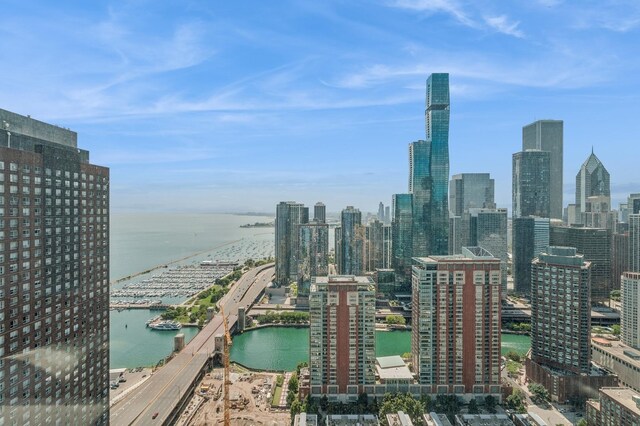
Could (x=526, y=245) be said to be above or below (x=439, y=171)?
below

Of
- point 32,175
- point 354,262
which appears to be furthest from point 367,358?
point 354,262

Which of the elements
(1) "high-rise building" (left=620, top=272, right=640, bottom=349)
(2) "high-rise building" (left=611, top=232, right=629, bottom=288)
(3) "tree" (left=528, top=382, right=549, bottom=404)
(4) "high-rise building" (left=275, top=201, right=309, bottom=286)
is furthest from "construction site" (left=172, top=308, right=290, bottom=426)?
(2) "high-rise building" (left=611, top=232, right=629, bottom=288)

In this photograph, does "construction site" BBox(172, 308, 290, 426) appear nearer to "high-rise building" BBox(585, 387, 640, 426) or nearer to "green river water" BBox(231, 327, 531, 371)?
"green river water" BBox(231, 327, 531, 371)

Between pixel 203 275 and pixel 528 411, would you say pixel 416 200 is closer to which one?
pixel 203 275

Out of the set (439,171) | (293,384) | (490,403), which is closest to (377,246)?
(439,171)

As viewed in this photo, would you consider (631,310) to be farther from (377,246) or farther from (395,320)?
(377,246)
